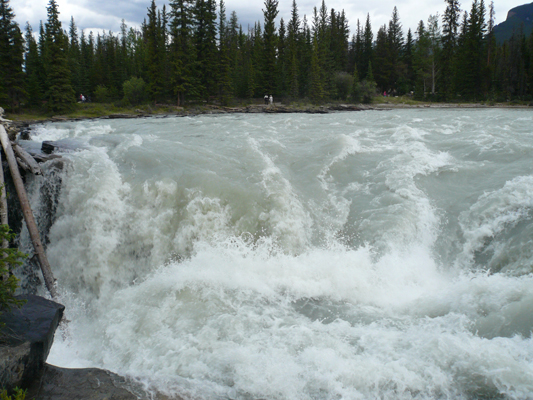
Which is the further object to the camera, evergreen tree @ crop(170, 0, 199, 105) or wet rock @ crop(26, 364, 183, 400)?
evergreen tree @ crop(170, 0, 199, 105)

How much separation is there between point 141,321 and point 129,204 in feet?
11.4

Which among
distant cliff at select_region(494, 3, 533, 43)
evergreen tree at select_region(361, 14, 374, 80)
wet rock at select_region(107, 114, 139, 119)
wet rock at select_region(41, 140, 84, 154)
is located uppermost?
distant cliff at select_region(494, 3, 533, 43)

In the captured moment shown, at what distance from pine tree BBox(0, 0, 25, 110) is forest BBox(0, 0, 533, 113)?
98 mm

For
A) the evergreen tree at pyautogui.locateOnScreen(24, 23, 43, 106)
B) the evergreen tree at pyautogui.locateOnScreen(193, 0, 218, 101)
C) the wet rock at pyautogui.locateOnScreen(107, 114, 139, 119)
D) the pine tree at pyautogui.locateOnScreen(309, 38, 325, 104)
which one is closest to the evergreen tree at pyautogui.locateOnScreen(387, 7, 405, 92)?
the pine tree at pyautogui.locateOnScreen(309, 38, 325, 104)

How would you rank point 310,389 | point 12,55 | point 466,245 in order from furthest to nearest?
point 12,55
point 466,245
point 310,389

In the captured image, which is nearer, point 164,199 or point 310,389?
point 310,389

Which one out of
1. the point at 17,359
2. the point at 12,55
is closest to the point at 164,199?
the point at 17,359

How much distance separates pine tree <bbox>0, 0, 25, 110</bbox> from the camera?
34688 millimetres

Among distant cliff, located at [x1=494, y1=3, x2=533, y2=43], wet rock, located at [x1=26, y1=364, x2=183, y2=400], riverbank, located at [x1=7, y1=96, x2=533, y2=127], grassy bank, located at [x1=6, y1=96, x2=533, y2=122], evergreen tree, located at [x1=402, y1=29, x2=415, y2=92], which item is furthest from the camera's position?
distant cliff, located at [x1=494, y1=3, x2=533, y2=43]

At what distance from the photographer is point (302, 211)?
29.4 ft

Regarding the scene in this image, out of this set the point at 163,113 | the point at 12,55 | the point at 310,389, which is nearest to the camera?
the point at 310,389

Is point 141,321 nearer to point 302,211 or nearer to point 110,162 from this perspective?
point 302,211

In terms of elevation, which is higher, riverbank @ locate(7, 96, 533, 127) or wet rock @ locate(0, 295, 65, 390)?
riverbank @ locate(7, 96, 533, 127)

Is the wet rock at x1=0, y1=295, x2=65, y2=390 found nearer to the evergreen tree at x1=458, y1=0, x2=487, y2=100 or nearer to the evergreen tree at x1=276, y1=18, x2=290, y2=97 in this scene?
the evergreen tree at x1=276, y1=18, x2=290, y2=97
